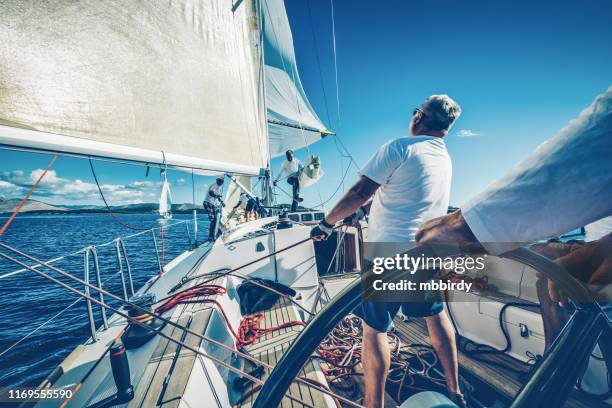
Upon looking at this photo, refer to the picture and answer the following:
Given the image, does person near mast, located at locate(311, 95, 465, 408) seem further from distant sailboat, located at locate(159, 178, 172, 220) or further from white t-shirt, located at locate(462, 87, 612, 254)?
distant sailboat, located at locate(159, 178, 172, 220)

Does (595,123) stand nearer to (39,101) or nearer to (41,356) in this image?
(39,101)

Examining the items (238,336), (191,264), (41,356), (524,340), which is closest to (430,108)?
(524,340)

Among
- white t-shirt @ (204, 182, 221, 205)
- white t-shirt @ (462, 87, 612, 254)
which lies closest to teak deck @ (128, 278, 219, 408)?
white t-shirt @ (462, 87, 612, 254)

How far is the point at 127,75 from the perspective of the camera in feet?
5.52

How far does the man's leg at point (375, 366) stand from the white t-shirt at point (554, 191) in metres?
1.15

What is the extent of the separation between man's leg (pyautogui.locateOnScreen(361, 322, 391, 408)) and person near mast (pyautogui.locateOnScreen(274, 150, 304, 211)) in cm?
582

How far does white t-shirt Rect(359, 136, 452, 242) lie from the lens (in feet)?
4.68

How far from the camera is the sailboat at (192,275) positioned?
997 millimetres

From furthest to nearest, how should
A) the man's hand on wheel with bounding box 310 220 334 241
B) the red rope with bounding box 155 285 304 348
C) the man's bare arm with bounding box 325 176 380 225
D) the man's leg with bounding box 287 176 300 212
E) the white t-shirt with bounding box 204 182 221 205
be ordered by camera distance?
1. the man's leg with bounding box 287 176 300 212
2. the white t-shirt with bounding box 204 182 221 205
3. the red rope with bounding box 155 285 304 348
4. the man's hand on wheel with bounding box 310 220 334 241
5. the man's bare arm with bounding box 325 176 380 225

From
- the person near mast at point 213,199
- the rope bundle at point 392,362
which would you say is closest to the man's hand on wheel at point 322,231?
the rope bundle at point 392,362

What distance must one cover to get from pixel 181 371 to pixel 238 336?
1.21 m

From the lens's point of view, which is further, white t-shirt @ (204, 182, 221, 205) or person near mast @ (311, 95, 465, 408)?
white t-shirt @ (204, 182, 221, 205)

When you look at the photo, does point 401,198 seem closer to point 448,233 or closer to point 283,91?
point 448,233

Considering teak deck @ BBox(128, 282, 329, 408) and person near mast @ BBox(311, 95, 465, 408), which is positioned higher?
person near mast @ BBox(311, 95, 465, 408)
